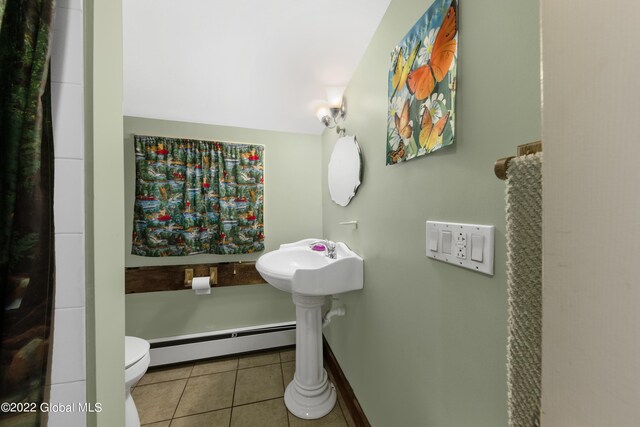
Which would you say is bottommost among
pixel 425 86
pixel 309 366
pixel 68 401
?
pixel 309 366

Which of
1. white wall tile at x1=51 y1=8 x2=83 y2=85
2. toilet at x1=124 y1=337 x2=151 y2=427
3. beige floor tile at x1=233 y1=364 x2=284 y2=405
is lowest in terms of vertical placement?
beige floor tile at x1=233 y1=364 x2=284 y2=405

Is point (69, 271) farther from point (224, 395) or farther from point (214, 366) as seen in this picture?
point (214, 366)

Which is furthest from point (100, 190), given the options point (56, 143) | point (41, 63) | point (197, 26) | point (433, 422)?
point (433, 422)

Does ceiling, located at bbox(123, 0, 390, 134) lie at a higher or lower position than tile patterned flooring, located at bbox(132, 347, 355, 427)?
higher

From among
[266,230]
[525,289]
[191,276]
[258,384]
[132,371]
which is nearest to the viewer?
[525,289]

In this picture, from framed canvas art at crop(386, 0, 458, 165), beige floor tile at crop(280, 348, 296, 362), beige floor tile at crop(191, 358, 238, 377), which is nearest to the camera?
framed canvas art at crop(386, 0, 458, 165)

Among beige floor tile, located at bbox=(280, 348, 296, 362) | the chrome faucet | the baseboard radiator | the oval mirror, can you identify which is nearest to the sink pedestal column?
the chrome faucet

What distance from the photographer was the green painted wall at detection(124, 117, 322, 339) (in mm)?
1781

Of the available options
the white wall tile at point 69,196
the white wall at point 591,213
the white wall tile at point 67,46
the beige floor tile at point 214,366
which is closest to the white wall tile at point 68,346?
the white wall tile at point 69,196

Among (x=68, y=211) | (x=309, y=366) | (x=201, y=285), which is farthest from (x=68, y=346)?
(x=201, y=285)

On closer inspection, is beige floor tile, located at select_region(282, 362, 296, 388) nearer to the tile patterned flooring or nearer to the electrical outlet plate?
the tile patterned flooring

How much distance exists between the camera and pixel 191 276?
184cm

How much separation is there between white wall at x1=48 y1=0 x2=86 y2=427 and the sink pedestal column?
3.15 feet

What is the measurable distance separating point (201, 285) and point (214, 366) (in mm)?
658
